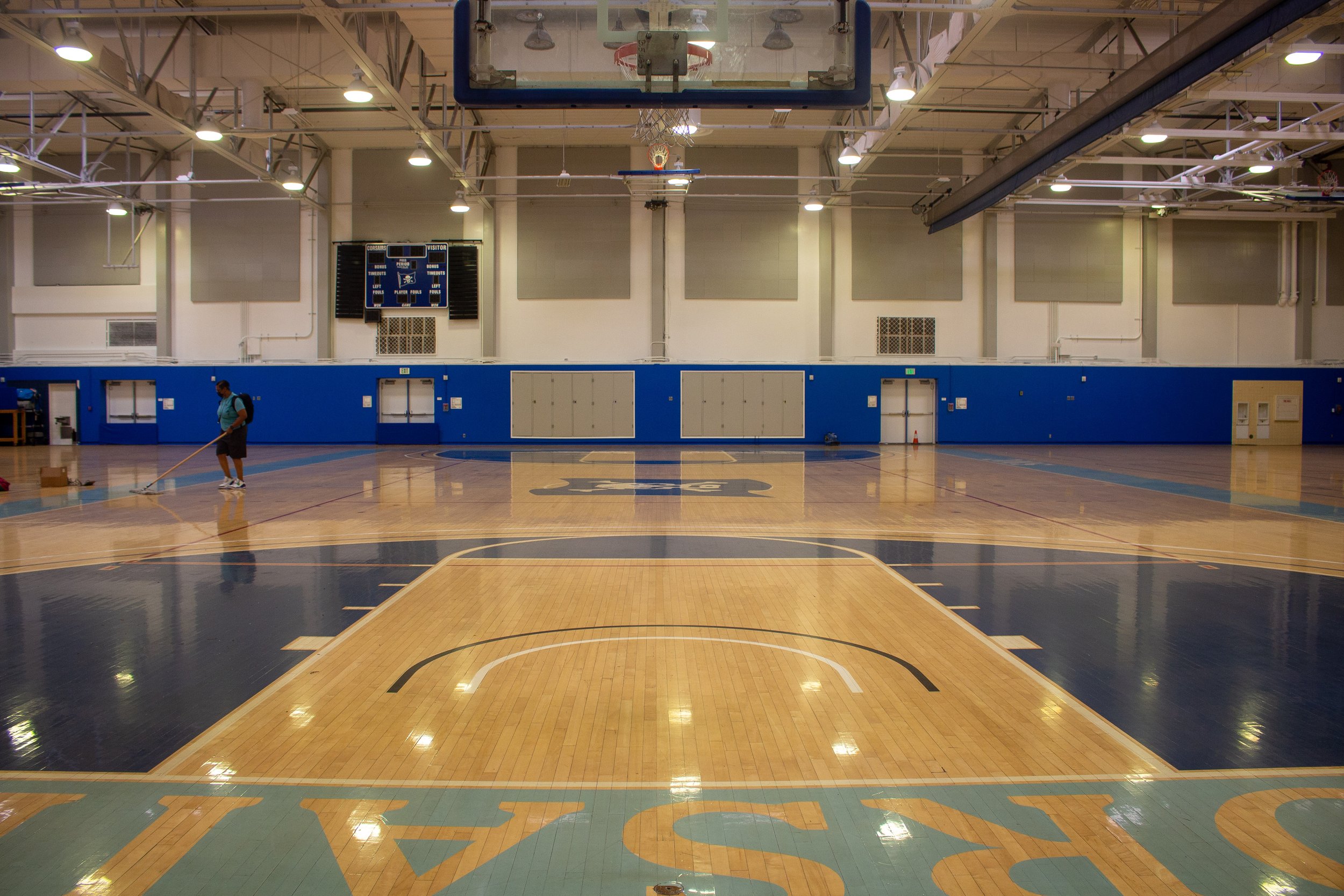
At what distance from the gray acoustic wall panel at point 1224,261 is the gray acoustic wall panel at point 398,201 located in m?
21.7

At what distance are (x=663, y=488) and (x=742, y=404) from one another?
11553 mm

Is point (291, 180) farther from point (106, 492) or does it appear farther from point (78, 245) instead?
point (106, 492)

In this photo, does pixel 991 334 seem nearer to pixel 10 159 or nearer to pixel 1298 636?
pixel 1298 636

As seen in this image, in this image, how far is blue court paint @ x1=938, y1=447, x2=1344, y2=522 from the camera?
9.59 meters

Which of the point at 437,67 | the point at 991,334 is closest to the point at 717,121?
the point at 437,67

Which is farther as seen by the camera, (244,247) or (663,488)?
(244,247)

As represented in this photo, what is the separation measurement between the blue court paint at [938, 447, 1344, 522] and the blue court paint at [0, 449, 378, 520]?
14589 millimetres

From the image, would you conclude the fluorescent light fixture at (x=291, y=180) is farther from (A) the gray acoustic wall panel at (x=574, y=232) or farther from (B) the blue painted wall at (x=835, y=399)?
(A) the gray acoustic wall panel at (x=574, y=232)

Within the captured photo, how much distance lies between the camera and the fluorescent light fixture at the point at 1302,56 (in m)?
11.1

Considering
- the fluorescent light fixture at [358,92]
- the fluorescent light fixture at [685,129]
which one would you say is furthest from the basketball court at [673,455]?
the fluorescent light fixture at [358,92]

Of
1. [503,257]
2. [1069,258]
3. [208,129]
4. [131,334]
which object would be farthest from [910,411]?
[131,334]

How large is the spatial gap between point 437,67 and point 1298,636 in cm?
1809

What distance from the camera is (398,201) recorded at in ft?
76.7

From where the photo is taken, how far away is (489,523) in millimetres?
8742
